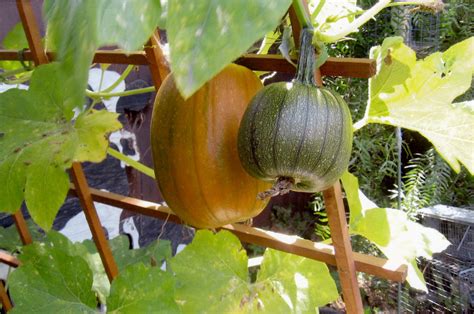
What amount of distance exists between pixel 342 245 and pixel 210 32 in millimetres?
411

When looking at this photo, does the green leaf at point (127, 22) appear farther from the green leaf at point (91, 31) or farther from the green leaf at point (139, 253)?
the green leaf at point (139, 253)

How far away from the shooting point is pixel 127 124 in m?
1.85

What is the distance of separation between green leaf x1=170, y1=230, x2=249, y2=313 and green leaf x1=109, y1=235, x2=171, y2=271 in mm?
327

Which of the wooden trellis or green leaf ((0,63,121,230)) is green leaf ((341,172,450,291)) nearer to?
the wooden trellis

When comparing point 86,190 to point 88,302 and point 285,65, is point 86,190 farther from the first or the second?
point 285,65

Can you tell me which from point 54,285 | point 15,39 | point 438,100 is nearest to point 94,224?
point 54,285

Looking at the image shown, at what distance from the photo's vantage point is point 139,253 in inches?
42.3

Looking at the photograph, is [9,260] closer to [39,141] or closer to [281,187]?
[39,141]

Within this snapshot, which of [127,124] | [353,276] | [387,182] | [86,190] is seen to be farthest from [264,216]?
[353,276]

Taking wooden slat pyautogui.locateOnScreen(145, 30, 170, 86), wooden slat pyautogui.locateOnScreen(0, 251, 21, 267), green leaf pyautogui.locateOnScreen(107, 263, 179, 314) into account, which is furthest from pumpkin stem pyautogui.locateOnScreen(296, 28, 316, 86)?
wooden slat pyautogui.locateOnScreen(0, 251, 21, 267)

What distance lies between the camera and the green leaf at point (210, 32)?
0.19 m

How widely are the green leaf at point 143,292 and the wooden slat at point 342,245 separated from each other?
0.69ft

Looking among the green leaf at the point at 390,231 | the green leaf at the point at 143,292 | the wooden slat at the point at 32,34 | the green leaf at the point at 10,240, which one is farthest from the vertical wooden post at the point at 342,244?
the green leaf at the point at 10,240

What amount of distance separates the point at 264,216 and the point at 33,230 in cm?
191
